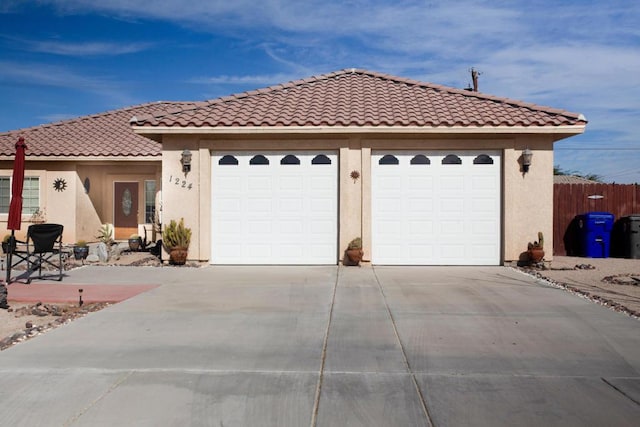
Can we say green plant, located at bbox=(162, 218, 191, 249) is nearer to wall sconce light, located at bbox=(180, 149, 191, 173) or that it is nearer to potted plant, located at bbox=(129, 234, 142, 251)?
wall sconce light, located at bbox=(180, 149, 191, 173)

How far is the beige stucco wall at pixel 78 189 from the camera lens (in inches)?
717

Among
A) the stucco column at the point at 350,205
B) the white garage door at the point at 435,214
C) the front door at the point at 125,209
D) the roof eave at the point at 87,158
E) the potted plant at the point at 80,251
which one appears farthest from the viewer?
the front door at the point at 125,209

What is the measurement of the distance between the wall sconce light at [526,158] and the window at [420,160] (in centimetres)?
201

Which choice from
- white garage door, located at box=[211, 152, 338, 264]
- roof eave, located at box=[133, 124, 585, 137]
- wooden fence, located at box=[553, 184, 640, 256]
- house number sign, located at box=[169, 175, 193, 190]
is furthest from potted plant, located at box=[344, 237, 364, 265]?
wooden fence, located at box=[553, 184, 640, 256]

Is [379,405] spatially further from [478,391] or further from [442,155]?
[442,155]

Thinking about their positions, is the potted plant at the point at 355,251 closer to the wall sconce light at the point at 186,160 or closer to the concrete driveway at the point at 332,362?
the concrete driveway at the point at 332,362

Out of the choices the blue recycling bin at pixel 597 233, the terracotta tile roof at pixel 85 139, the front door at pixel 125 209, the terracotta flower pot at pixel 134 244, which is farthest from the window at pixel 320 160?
the front door at pixel 125 209

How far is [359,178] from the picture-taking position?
1279cm

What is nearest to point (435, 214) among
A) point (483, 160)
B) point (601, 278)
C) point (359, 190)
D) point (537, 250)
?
point (483, 160)

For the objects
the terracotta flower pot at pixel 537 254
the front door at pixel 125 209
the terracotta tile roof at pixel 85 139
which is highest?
the terracotta tile roof at pixel 85 139

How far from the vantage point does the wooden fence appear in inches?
630

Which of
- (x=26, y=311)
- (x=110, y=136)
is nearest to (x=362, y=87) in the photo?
(x=110, y=136)

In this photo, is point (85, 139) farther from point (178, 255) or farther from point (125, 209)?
point (178, 255)

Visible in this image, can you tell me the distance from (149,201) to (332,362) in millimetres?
15144
